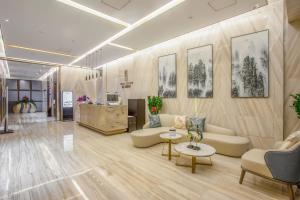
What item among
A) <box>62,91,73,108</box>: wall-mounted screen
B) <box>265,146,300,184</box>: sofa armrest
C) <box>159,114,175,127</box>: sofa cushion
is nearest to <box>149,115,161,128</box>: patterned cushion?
<box>159,114,175,127</box>: sofa cushion

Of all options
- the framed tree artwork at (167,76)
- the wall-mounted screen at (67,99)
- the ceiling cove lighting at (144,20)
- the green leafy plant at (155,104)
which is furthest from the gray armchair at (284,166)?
the wall-mounted screen at (67,99)

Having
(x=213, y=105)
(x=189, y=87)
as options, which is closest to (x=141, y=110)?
(x=189, y=87)

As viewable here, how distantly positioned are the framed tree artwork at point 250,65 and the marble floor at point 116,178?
182 cm

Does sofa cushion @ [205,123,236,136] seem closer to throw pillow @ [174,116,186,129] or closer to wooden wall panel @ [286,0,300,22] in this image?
throw pillow @ [174,116,186,129]

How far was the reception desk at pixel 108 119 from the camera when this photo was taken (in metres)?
5.87

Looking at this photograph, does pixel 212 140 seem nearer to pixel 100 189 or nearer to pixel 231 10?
pixel 100 189

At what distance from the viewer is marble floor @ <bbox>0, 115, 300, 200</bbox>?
2.28 m

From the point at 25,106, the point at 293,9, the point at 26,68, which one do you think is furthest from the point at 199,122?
the point at 25,106

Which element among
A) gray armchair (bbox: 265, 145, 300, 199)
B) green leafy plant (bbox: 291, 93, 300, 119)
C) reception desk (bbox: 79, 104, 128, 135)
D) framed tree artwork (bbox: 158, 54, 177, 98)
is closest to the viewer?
gray armchair (bbox: 265, 145, 300, 199)

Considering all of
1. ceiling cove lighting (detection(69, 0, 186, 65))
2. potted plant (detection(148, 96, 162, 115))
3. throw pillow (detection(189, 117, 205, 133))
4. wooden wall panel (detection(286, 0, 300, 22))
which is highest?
ceiling cove lighting (detection(69, 0, 186, 65))

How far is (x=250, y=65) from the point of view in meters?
3.98

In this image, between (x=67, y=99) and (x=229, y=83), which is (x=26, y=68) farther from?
(x=229, y=83)

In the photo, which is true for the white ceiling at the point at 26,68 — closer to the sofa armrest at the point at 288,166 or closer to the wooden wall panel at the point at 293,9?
the wooden wall panel at the point at 293,9

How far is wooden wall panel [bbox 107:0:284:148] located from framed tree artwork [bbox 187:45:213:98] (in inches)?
6.0
